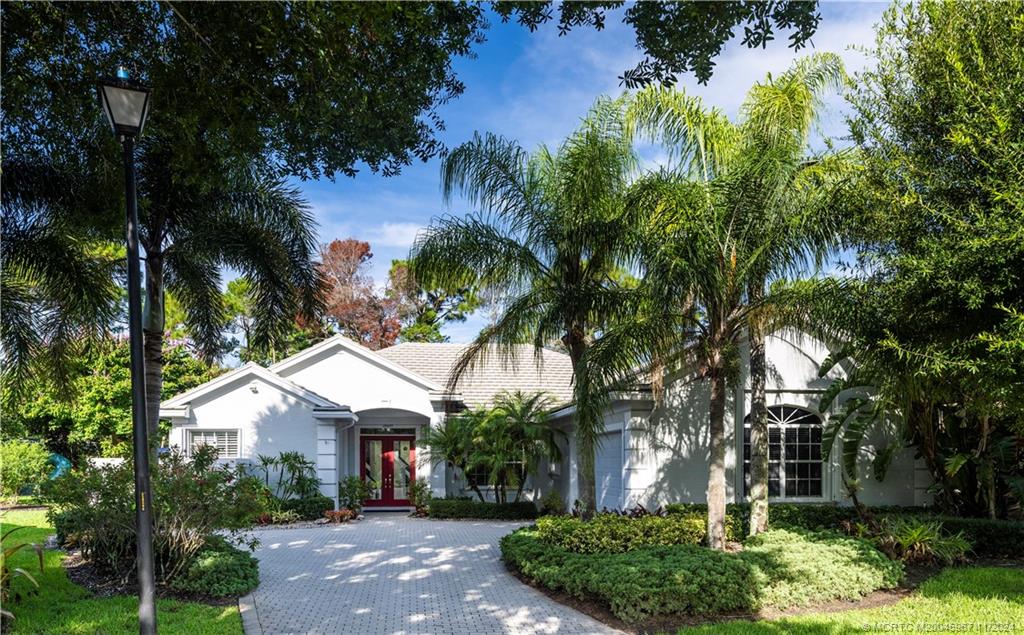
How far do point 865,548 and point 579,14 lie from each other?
854 centimetres

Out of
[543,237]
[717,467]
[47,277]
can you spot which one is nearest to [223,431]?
[47,277]

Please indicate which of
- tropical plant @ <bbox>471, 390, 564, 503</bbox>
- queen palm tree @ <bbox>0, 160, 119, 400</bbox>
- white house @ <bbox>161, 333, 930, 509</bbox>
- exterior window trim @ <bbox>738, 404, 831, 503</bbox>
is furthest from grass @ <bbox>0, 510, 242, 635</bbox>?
exterior window trim @ <bbox>738, 404, 831, 503</bbox>

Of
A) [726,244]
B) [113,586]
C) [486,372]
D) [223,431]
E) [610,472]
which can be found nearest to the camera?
[113,586]

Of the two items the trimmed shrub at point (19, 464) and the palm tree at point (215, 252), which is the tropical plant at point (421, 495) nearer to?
the palm tree at point (215, 252)

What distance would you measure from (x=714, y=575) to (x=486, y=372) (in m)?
16.3

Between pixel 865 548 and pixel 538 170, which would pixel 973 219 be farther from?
pixel 538 170

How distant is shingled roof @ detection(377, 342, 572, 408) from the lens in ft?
77.8

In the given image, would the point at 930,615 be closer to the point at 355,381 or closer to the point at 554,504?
the point at 554,504

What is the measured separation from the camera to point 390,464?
2333 cm

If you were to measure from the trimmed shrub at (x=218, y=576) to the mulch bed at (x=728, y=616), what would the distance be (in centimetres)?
395

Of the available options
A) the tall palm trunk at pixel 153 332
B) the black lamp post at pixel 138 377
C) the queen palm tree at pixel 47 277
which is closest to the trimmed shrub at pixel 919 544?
the black lamp post at pixel 138 377

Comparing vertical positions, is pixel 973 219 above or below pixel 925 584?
above

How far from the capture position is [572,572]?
10.1 meters

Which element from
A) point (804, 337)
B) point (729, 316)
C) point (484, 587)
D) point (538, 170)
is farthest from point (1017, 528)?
point (538, 170)
